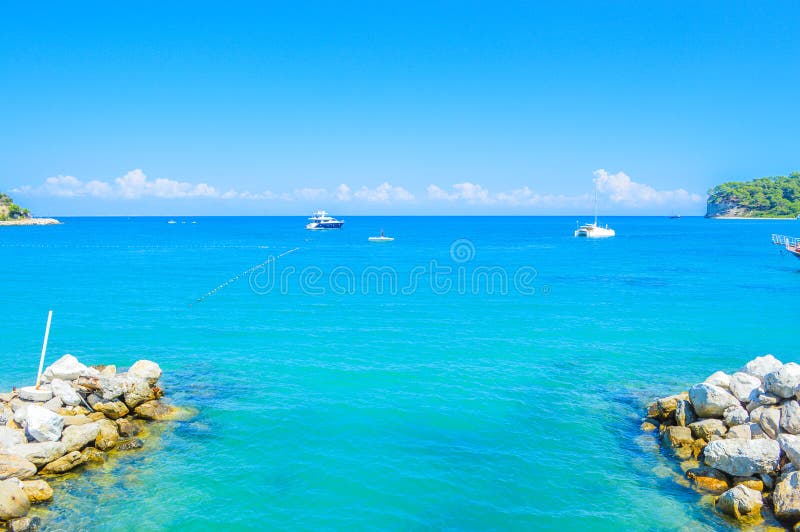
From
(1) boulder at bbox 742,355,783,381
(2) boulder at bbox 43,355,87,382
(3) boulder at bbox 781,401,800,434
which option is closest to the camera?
(3) boulder at bbox 781,401,800,434

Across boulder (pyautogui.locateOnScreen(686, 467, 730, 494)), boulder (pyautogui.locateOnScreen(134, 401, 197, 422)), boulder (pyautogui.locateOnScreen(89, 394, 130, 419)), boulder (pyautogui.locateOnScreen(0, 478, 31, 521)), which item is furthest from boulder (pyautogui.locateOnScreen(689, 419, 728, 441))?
boulder (pyautogui.locateOnScreen(89, 394, 130, 419))

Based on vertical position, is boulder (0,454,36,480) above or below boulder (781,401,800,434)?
below

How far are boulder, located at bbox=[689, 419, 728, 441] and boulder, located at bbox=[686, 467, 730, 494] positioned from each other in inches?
75.7

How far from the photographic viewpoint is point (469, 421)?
74.7ft

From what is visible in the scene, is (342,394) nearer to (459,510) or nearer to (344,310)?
(459,510)

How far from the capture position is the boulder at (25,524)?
A: 15000 mm

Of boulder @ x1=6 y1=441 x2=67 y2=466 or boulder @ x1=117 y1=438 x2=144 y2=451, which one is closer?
boulder @ x1=6 y1=441 x2=67 y2=466

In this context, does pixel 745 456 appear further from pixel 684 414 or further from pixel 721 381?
pixel 721 381

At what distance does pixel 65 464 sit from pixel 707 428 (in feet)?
72.3

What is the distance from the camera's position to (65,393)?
21.8 meters

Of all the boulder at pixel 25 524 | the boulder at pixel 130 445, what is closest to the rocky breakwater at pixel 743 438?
the boulder at pixel 130 445

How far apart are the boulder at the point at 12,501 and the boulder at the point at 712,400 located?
22.3m

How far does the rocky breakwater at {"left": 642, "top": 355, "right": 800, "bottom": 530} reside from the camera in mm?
15703

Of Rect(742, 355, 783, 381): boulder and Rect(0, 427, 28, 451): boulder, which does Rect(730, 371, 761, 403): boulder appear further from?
Rect(0, 427, 28, 451): boulder
